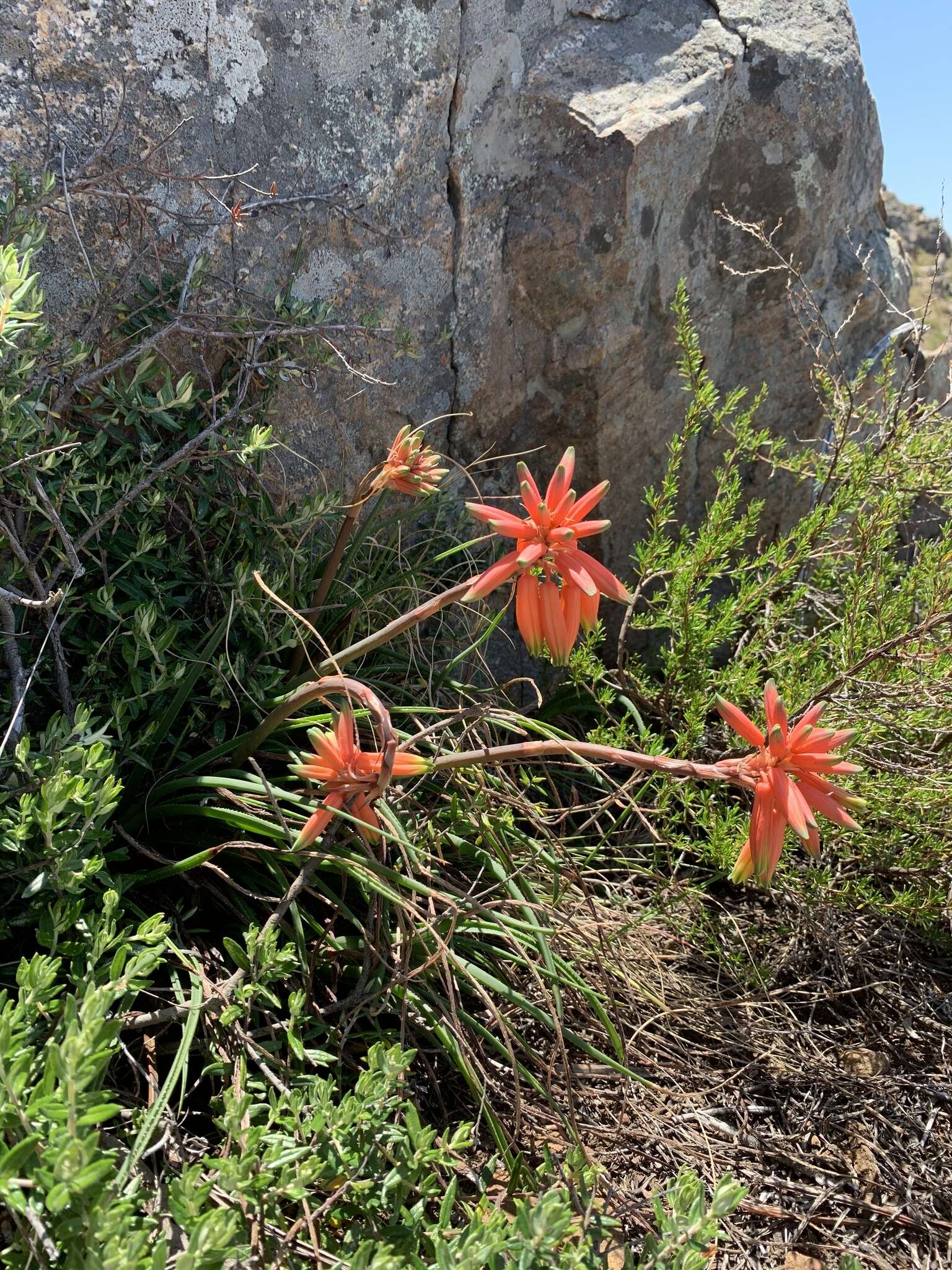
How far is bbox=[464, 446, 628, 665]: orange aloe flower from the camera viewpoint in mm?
1399

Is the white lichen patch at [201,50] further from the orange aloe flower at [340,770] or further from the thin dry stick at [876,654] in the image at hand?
the thin dry stick at [876,654]

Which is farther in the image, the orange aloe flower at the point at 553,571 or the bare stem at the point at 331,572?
the bare stem at the point at 331,572

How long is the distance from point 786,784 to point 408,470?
895mm

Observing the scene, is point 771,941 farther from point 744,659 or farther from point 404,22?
point 404,22

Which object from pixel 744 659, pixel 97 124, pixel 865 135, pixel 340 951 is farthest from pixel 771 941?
pixel 865 135

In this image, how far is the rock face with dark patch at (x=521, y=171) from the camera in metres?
2.22

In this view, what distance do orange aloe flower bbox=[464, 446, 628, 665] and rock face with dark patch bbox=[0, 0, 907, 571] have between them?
1155 mm

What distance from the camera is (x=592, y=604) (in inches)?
56.8

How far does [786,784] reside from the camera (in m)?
1.37

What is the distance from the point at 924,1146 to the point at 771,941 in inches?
18.9

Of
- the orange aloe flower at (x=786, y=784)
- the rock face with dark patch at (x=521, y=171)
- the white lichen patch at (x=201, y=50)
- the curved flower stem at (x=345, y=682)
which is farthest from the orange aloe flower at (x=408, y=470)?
the white lichen patch at (x=201, y=50)

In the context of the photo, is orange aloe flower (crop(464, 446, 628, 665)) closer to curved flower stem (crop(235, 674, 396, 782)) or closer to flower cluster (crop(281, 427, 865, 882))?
flower cluster (crop(281, 427, 865, 882))

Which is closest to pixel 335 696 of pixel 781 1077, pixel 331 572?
pixel 331 572

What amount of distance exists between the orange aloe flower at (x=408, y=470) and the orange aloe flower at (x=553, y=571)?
0.49 metres
